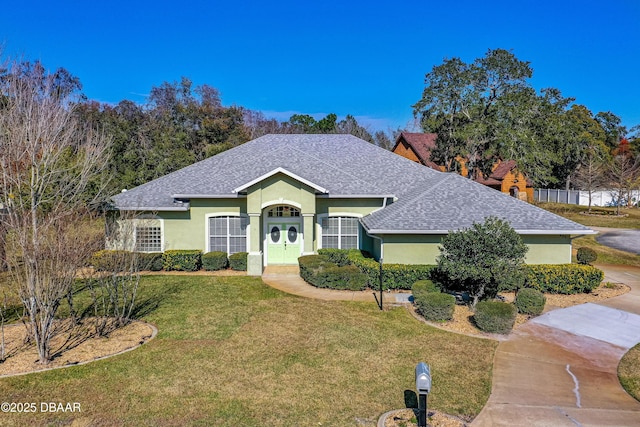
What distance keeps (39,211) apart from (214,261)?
7.28m

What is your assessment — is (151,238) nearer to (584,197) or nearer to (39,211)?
(39,211)

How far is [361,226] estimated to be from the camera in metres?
20.5

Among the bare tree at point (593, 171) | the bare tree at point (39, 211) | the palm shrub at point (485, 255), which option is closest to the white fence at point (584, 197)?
the bare tree at point (593, 171)

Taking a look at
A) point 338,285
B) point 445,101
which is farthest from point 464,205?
point 445,101

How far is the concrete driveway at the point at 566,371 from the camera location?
25.3 ft

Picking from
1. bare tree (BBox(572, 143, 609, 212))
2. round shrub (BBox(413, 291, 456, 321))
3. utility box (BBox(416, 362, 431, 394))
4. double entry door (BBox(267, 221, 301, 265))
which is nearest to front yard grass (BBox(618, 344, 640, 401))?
round shrub (BBox(413, 291, 456, 321))

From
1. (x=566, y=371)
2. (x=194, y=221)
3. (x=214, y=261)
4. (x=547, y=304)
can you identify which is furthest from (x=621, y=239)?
(x=194, y=221)

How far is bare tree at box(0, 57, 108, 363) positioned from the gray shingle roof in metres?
4.99

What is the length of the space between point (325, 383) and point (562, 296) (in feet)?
38.5

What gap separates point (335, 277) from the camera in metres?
16.7

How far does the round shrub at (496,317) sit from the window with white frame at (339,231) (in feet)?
31.0

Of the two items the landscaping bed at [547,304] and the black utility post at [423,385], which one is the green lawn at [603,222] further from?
the black utility post at [423,385]

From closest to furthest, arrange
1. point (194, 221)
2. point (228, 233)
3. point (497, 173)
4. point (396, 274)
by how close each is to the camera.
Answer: point (396, 274) < point (194, 221) < point (228, 233) < point (497, 173)

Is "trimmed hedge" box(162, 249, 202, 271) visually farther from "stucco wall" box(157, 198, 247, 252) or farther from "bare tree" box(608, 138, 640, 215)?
"bare tree" box(608, 138, 640, 215)
